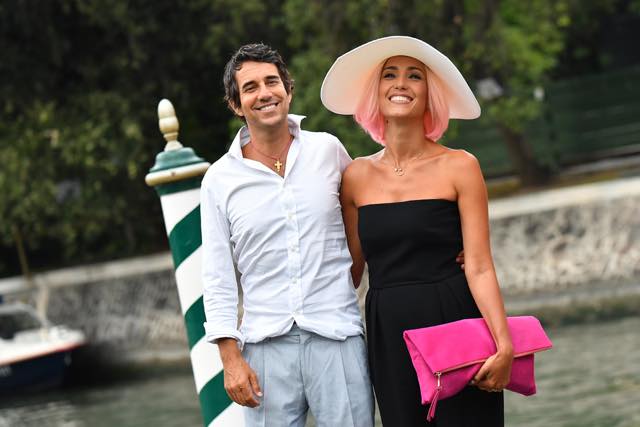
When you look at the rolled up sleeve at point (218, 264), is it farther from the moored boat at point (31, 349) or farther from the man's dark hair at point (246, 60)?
the moored boat at point (31, 349)

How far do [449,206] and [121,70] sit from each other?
12.1m

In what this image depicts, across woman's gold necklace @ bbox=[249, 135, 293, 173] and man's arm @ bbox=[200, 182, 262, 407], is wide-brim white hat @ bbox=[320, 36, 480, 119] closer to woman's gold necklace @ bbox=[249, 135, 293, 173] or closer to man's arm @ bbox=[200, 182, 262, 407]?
woman's gold necklace @ bbox=[249, 135, 293, 173]

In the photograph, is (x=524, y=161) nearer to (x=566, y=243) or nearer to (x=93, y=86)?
(x=566, y=243)

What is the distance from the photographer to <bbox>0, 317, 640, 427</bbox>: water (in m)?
9.06

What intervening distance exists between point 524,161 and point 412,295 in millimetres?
13110

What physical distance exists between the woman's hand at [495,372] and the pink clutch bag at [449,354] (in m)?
0.02

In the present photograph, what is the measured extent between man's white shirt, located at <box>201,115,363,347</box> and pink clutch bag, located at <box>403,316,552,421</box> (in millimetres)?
269

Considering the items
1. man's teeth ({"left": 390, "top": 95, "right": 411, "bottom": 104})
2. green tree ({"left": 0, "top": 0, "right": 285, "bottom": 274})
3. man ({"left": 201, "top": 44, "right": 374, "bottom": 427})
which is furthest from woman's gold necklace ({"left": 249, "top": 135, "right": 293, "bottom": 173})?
green tree ({"left": 0, "top": 0, "right": 285, "bottom": 274})

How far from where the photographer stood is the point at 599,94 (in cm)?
1862

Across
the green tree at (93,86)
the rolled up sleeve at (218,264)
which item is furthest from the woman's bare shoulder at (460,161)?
the green tree at (93,86)

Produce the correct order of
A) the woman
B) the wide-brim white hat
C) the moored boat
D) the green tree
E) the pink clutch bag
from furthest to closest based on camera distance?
1. the moored boat
2. the green tree
3. the wide-brim white hat
4. the woman
5. the pink clutch bag

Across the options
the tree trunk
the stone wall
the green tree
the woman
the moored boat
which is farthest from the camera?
the tree trunk

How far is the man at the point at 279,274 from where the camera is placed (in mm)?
3941

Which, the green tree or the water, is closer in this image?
the water
